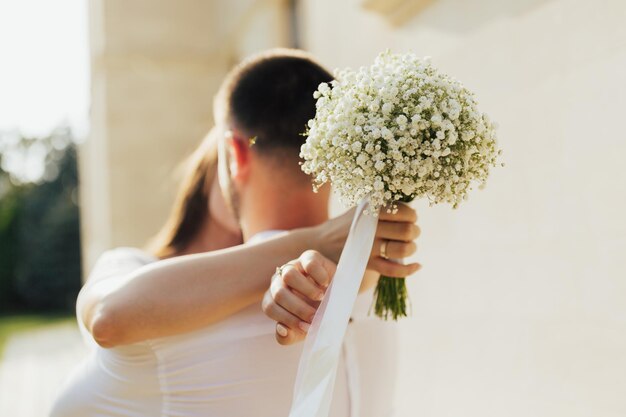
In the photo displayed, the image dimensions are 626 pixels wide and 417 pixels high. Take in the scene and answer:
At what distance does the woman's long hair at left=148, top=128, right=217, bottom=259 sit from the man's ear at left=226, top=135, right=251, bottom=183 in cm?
74

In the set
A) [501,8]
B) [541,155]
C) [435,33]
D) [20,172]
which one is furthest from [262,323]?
[20,172]

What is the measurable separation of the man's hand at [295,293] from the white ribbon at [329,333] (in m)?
0.03

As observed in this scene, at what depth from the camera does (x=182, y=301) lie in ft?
4.57

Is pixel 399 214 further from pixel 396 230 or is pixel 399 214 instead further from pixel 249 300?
pixel 249 300

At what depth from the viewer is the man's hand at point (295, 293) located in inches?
52.2

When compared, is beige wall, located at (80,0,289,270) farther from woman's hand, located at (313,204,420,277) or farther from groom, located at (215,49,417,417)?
woman's hand, located at (313,204,420,277)

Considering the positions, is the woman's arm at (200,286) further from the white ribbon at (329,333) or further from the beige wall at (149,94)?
the beige wall at (149,94)

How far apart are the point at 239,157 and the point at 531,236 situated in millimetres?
1618

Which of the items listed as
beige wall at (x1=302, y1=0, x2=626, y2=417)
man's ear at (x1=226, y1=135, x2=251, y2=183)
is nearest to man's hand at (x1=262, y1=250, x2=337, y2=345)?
man's ear at (x1=226, y1=135, x2=251, y2=183)

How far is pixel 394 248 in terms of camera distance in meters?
1.47

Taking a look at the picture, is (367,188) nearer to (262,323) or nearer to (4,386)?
(262,323)

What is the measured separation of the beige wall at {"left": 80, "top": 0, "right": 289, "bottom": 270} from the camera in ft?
29.9

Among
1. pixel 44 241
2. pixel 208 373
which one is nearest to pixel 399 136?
pixel 208 373

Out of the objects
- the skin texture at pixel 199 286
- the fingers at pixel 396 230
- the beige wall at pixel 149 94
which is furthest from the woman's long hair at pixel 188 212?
the beige wall at pixel 149 94
